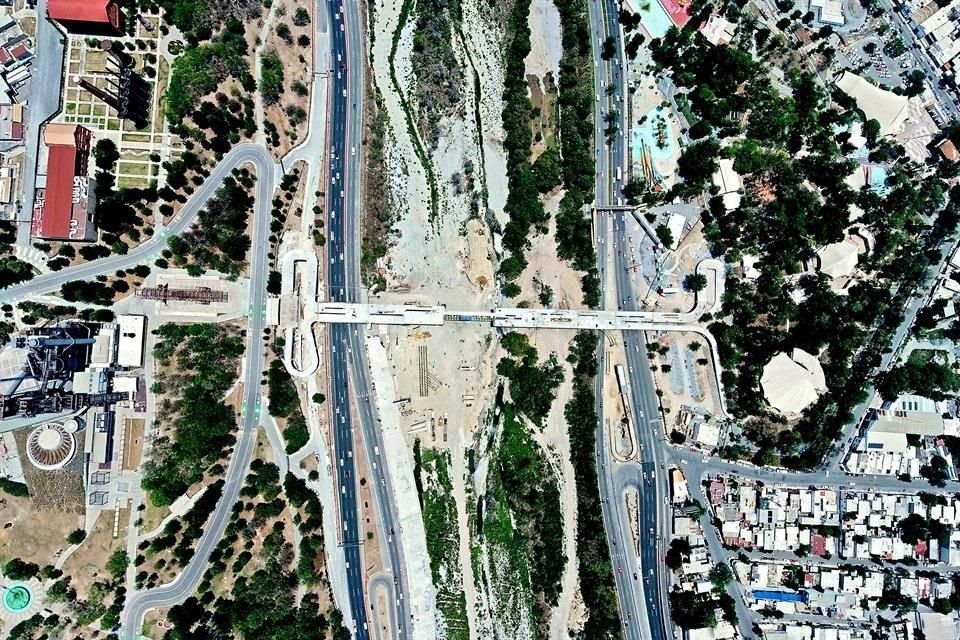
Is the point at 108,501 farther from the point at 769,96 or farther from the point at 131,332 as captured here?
the point at 769,96

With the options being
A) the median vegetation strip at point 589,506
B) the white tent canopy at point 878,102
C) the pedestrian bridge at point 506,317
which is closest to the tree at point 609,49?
the white tent canopy at point 878,102

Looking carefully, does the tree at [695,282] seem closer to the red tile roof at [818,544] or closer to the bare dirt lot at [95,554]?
the red tile roof at [818,544]

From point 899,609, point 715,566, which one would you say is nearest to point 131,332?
point 715,566

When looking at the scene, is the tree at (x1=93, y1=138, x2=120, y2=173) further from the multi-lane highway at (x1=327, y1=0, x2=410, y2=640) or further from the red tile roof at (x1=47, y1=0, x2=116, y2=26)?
the multi-lane highway at (x1=327, y1=0, x2=410, y2=640)

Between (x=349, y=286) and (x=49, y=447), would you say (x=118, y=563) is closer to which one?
(x=49, y=447)

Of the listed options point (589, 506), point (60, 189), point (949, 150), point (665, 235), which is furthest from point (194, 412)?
point (949, 150)
